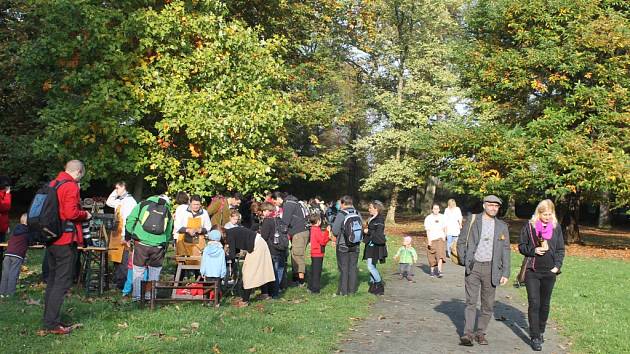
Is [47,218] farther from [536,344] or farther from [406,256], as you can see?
[406,256]

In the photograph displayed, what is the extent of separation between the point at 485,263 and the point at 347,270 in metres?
4.20

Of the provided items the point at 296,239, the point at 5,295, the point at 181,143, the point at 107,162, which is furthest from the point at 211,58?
the point at 5,295

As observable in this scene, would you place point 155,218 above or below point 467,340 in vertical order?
above

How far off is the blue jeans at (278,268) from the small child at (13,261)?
4363mm

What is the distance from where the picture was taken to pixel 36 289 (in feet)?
37.6

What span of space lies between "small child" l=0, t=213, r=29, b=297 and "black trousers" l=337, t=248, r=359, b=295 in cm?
560

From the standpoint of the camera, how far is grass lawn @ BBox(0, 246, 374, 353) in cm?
758

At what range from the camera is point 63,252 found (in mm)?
8039

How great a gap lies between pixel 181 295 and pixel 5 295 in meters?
2.84

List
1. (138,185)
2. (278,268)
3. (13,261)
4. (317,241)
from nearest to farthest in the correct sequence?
(13,261) → (278,268) → (317,241) → (138,185)

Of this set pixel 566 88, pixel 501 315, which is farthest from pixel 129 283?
pixel 566 88

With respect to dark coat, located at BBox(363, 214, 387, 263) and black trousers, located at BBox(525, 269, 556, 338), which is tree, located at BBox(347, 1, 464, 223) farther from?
black trousers, located at BBox(525, 269, 556, 338)

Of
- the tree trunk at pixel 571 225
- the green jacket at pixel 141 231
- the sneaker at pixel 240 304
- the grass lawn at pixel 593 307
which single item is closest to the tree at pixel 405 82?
the tree trunk at pixel 571 225

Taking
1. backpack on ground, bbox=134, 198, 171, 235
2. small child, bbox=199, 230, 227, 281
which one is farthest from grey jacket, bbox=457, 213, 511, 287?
backpack on ground, bbox=134, 198, 171, 235
